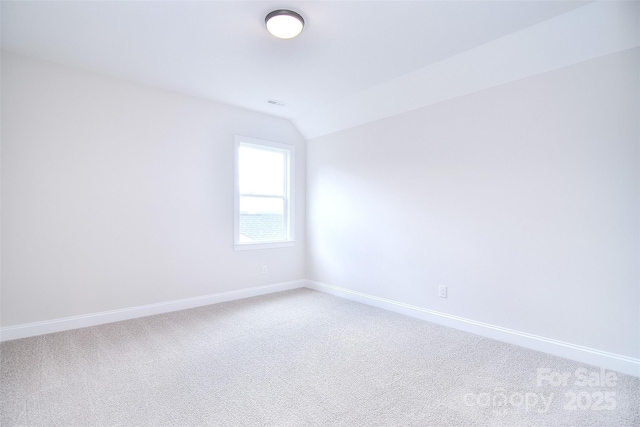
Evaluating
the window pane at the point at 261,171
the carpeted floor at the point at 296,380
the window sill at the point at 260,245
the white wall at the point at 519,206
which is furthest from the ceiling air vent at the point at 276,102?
the carpeted floor at the point at 296,380

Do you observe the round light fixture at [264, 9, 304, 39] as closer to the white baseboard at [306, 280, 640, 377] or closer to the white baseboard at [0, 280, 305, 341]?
the white baseboard at [306, 280, 640, 377]

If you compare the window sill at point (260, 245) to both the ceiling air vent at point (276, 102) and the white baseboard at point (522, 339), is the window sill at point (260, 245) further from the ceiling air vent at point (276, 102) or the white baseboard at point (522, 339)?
the ceiling air vent at point (276, 102)

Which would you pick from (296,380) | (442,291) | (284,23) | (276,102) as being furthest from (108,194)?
(442,291)

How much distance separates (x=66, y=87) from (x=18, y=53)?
40 centimetres

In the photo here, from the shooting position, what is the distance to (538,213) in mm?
2637

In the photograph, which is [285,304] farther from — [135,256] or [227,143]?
[227,143]

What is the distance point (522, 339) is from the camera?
2695mm

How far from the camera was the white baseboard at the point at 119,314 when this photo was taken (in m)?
2.87

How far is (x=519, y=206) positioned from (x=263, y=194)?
3171 millimetres

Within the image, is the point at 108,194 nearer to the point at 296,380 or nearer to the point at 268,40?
the point at 268,40

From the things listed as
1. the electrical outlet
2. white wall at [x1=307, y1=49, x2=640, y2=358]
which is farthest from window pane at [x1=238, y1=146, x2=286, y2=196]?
the electrical outlet

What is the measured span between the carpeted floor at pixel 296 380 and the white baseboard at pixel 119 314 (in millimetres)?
114

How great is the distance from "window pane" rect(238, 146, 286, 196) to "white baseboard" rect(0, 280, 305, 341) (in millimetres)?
1409

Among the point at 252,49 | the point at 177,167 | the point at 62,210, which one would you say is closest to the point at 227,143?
the point at 177,167
